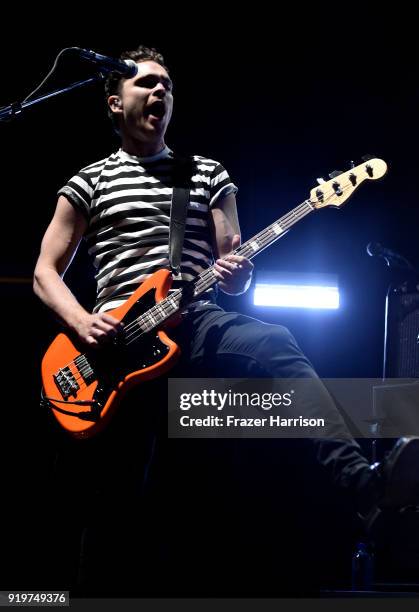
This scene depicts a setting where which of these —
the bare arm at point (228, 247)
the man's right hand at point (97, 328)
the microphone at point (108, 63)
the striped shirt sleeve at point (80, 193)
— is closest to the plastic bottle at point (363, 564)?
the bare arm at point (228, 247)

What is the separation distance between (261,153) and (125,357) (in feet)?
10.1

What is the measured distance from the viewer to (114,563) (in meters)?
2.20

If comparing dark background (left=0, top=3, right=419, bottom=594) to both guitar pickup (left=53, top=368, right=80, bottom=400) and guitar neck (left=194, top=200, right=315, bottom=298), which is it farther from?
guitar neck (left=194, top=200, right=315, bottom=298)

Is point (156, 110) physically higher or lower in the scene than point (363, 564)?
higher

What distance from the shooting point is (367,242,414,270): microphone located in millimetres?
4254

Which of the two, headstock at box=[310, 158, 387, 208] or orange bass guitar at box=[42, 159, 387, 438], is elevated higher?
headstock at box=[310, 158, 387, 208]

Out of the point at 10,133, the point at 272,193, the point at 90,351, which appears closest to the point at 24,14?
the point at 10,133

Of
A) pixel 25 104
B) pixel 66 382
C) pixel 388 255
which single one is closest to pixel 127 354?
pixel 66 382

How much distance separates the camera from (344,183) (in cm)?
251

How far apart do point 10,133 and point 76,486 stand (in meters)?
3.05

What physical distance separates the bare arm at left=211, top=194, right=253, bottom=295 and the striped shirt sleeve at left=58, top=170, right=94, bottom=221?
1.51 feet

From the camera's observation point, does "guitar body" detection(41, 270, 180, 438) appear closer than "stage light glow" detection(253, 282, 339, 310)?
Yes

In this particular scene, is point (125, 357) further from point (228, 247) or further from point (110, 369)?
point (228, 247)

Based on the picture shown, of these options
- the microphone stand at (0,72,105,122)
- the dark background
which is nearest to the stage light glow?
the dark background
